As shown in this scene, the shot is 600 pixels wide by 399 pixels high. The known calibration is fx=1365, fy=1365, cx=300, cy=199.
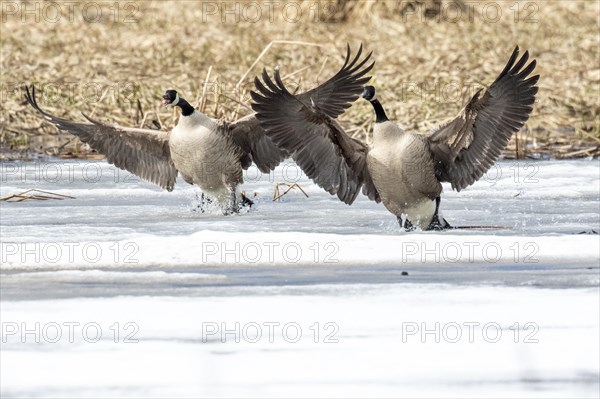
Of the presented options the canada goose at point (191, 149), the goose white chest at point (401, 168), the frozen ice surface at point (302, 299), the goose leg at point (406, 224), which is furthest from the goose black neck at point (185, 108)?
the goose leg at point (406, 224)

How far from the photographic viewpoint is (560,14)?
1880cm

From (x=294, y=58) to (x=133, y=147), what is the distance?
6.04 meters

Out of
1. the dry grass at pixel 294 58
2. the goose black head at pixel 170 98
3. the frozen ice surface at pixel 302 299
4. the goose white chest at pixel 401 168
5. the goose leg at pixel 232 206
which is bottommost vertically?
the frozen ice surface at pixel 302 299

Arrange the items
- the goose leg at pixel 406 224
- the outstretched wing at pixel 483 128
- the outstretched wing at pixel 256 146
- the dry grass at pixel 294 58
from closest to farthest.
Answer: the outstretched wing at pixel 483 128
the goose leg at pixel 406 224
the outstretched wing at pixel 256 146
the dry grass at pixel 294 58

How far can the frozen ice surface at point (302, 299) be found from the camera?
526cm

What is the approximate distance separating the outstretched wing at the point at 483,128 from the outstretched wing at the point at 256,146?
4.76ft

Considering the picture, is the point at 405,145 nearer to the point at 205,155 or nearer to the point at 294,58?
the point at 205,155

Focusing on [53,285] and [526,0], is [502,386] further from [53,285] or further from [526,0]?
[526,0]

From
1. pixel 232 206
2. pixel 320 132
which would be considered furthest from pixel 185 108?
pixel 320 132

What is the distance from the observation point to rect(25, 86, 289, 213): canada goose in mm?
9641

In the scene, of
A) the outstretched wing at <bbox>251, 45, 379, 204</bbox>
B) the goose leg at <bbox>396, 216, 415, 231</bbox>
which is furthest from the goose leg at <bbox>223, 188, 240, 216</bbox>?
the goose leg at <bbox>396, 216, 415, 231</bbox>

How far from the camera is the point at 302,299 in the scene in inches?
258

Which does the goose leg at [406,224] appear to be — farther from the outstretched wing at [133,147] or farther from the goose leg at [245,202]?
the outstretched wing at [133,147]

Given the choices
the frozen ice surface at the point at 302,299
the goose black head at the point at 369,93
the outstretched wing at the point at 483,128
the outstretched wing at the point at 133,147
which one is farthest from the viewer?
the outstretched wing at the point at 133,147
